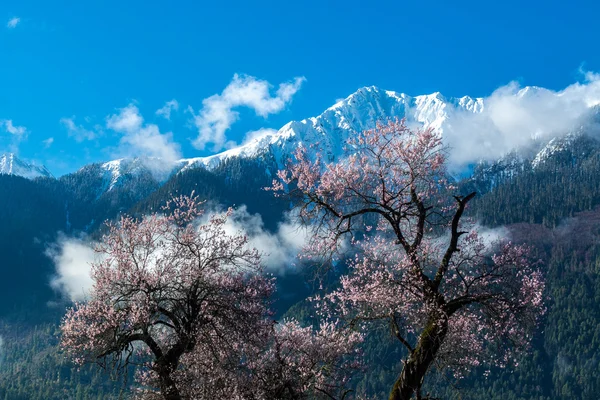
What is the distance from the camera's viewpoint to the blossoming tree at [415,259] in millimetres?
15570

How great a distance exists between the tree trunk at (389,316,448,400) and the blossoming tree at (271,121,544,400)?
0.03 m

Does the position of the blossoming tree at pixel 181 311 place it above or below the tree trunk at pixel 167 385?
above

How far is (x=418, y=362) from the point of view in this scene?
15.4m

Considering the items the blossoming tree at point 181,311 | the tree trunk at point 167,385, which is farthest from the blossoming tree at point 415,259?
the tree trunk at point 167,385

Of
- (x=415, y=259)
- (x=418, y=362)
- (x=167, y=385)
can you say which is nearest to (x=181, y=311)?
(x=167, y=385)

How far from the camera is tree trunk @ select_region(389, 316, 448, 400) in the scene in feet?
50.3

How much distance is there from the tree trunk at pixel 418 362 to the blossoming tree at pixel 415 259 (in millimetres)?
29

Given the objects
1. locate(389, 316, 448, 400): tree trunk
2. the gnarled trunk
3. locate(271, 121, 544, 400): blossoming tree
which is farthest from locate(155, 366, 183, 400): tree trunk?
locate(389, 316, 448, 400): tree trunk

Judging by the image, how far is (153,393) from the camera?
22.0 meters

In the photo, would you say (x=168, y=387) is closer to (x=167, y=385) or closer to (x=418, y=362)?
(x=167, y=385)

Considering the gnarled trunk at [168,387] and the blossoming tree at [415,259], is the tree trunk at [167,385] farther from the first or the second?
the blossoming tree at [415,259]

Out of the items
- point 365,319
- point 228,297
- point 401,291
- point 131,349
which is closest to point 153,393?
point 131,349

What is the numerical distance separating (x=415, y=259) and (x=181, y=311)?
9879 mm

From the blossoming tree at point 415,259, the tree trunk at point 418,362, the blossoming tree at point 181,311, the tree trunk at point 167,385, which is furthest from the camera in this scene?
the tree trunk at point 167,385
